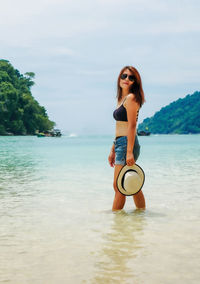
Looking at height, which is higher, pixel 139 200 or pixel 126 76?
pixel 126 76

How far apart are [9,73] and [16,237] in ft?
338

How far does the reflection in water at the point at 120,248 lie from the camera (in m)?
3.62

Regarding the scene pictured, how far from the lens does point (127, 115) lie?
5.86 metres

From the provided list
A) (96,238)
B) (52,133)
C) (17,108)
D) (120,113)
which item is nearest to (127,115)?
(120,113)

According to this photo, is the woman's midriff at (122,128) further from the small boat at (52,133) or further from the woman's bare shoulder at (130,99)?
the small boat at (52,133)

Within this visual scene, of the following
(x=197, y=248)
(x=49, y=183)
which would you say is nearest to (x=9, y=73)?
(x=49, y=183)

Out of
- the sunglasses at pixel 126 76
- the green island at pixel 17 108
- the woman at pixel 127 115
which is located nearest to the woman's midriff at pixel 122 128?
the woman at pixel 127 115

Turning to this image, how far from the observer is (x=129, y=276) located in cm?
358

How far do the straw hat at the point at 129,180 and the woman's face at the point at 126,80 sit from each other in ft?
3.35

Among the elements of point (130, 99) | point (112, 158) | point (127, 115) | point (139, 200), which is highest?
point (130, 99)

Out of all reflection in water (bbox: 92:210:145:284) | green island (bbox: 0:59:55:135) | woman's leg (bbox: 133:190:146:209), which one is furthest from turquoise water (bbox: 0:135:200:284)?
green island (bbox: 0:59:55:135)

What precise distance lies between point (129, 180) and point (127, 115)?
0.78 meters

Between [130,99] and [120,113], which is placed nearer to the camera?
[130,99]

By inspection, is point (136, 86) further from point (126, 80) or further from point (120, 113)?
point (120, 113)
